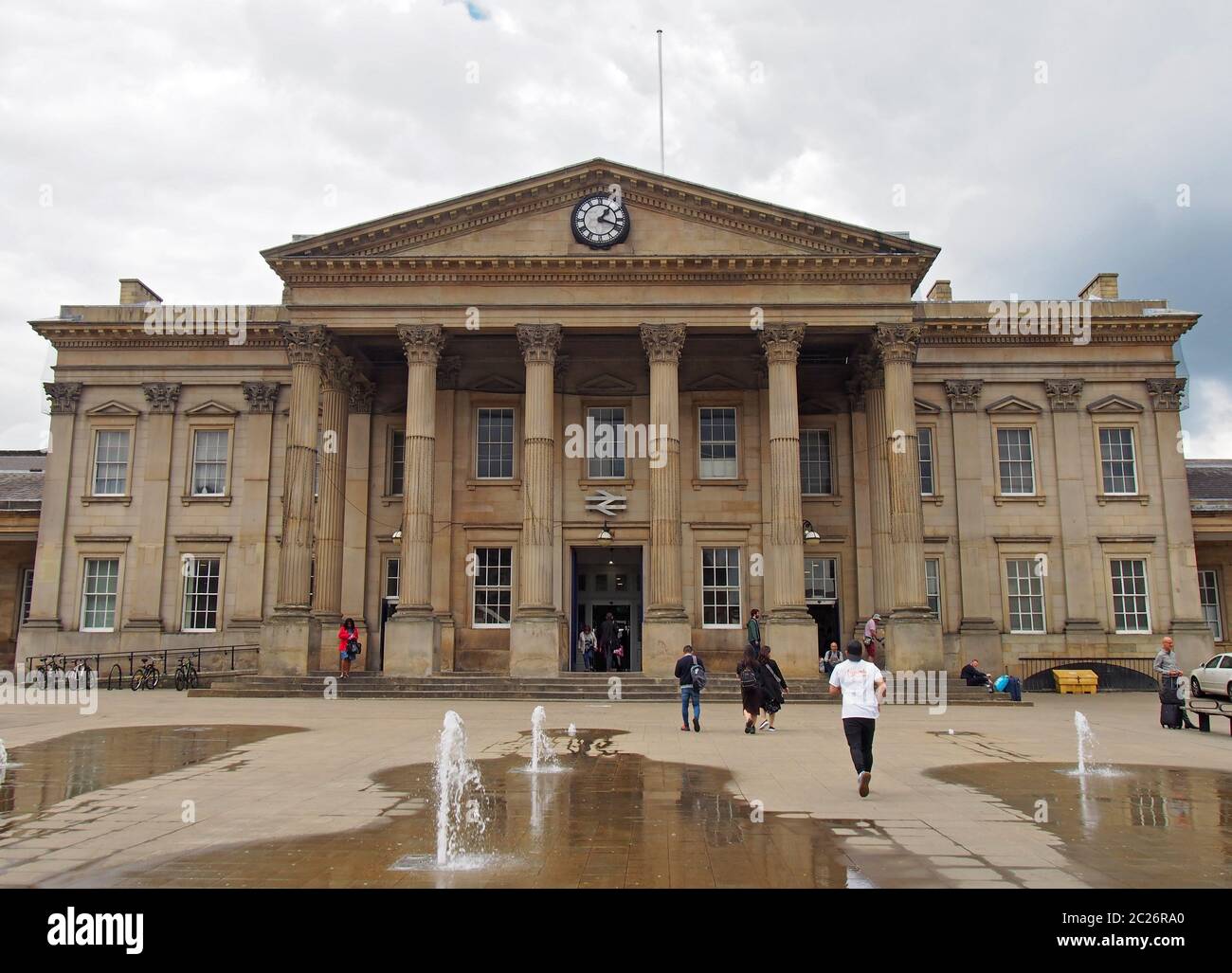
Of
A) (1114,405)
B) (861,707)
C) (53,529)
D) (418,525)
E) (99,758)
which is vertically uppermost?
(1114,405)

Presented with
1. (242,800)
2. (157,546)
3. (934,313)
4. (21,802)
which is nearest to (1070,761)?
(242,800)

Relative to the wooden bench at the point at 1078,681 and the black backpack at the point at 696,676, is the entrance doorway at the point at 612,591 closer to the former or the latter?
the wooden bench at the point at 1078,681

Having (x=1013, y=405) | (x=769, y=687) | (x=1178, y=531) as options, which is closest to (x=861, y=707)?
(x=769, y=687)

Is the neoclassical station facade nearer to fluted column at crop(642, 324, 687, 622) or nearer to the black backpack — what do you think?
fluted column at crop(642, 324, 687, 622)

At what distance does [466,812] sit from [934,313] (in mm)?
28690

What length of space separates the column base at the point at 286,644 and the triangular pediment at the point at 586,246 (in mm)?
10587

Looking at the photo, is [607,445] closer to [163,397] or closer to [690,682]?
[690,682]

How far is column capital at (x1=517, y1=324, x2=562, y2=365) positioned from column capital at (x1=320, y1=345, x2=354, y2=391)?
20.1 ft

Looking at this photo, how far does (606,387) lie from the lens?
32875mm

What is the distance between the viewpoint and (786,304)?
29.1m

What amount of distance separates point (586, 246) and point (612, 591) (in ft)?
38.0

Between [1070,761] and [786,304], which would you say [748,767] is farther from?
[786,304]

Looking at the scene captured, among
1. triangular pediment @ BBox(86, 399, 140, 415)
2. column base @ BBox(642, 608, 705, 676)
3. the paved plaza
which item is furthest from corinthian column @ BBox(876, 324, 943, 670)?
triangular pediment @ BBox(86, 399, 140, 415)

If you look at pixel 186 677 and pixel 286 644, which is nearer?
pixel 286 644
